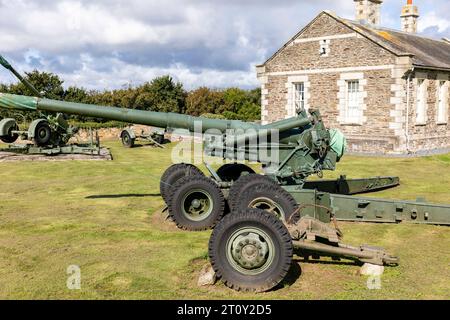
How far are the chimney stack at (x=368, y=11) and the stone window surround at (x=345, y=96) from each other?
14.3 feet

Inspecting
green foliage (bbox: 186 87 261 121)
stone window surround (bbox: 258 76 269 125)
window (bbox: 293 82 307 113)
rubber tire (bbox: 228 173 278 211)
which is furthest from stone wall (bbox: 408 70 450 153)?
green foliage (bbox: 186 87 261 121)

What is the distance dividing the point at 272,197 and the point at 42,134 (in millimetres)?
12685

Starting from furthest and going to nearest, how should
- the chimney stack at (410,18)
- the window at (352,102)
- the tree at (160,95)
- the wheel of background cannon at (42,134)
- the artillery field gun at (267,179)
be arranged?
1. the tree at (160,95)
2. the chimney stack at (410,18)
3. the window at (352,102)
4. the wheel of background cannon at (42,134)
5. the artillery field gun at (267,179)

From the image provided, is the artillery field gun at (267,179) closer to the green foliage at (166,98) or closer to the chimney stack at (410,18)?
the chimney stack at (410,18)

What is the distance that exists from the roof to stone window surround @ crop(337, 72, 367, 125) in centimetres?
160

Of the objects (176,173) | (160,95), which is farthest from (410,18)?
(176,173)

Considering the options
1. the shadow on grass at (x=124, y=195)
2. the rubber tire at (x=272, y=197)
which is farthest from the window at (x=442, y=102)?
the rubber tire at (x=272, y=197)

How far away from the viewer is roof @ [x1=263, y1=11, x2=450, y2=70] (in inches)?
735

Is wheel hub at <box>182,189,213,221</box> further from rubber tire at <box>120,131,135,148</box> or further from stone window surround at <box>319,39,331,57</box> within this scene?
rubber tire at <box>120,131,135,148</box>

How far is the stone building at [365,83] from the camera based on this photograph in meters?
18.5

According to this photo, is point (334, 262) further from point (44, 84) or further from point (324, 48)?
point (44, 84)

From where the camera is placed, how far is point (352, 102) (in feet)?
65.5

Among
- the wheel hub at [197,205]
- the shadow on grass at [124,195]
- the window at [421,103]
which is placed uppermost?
the window at [421,103]
